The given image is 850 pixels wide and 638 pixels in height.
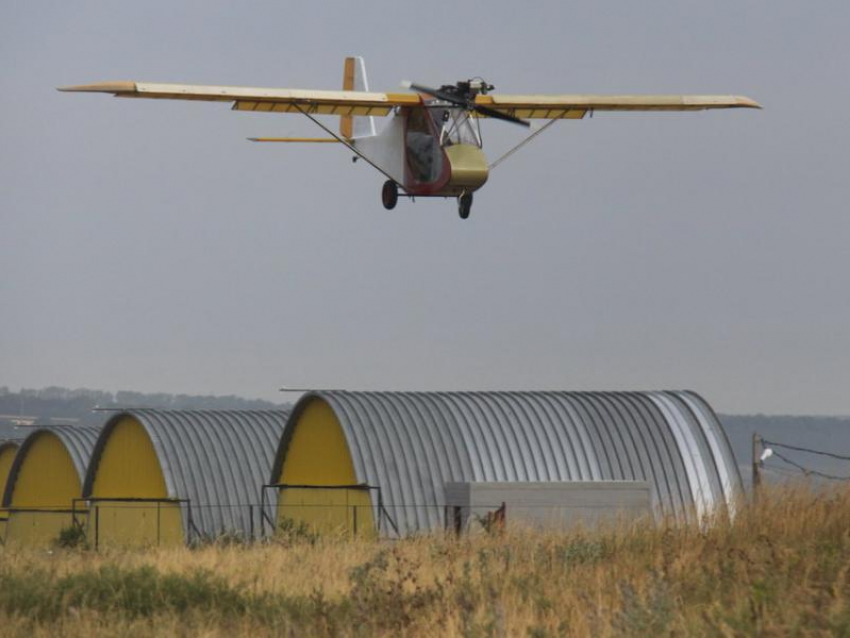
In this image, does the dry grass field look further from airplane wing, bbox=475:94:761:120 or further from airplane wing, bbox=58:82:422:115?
airplane wing, bbox=475:94:761:120

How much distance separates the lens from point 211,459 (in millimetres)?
38844

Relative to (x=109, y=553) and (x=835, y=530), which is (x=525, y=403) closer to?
(x=109, y=553)

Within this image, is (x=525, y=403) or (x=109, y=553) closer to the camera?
(x=109, y=553)

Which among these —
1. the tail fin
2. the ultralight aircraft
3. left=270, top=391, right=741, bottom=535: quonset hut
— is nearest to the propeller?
the ultralight aircraft

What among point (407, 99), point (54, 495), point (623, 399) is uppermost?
point (407, 99)

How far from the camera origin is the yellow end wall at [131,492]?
37597 millimetres

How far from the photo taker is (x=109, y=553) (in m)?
22.0

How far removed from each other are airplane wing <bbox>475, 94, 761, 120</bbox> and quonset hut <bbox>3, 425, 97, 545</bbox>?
15585 millimetres

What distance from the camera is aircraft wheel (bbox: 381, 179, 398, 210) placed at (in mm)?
34469

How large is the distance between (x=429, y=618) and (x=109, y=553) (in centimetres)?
1070

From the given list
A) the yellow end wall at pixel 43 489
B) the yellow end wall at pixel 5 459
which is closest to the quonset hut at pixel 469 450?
the yellow end wall at pixel 43 489

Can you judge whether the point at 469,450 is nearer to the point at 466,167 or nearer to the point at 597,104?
the point at 466,167

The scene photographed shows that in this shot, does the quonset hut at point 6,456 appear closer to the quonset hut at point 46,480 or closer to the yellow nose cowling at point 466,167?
the quonset hut at point 46,480

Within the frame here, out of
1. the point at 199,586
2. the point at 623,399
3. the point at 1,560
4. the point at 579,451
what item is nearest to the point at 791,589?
the point at 199,586
